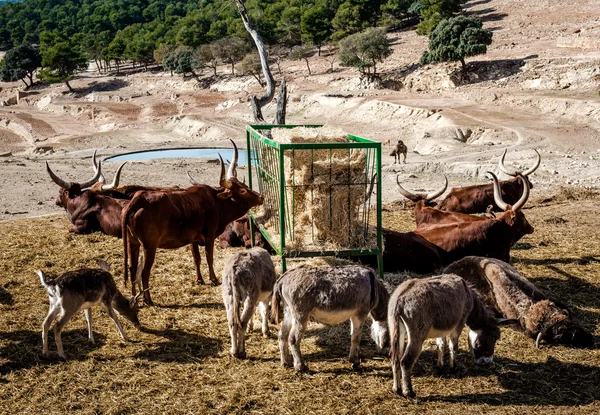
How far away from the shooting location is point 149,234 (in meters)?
8.72

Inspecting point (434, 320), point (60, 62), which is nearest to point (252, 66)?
point (60, 62)

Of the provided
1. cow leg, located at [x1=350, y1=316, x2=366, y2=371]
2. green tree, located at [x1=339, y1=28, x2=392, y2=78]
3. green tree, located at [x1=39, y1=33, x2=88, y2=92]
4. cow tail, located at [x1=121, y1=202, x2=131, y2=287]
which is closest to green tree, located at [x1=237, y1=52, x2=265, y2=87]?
green tree, located at [x1=339, y1=28, x2=392, y2=78]

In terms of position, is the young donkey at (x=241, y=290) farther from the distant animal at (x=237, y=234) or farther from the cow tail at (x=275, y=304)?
the distant animal at (x=237, y=234)

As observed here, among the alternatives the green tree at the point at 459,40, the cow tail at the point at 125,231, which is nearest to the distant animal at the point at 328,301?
the cow tail at the point at 125,231

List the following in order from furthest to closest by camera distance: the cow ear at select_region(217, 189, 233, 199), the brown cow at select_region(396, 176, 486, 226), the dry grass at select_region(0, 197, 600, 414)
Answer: the brown cow at select_region(396, 176, 486, 226) → the cow ear at select_region(217, 189, 233, 199) → the dry grass at select_region(0, 197, 600, 414)

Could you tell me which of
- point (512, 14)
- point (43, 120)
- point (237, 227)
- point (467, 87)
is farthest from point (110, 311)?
point (512, 14)

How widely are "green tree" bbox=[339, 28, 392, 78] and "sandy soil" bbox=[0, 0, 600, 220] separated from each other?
1.40 metres

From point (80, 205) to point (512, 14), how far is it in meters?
56.5

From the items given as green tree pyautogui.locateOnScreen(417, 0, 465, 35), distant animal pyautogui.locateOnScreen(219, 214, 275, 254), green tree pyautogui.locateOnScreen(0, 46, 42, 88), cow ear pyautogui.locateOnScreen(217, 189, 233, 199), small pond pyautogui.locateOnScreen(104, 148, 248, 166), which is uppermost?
green tree pyautogui.locateOnScreen(417, 0, 465, 35)

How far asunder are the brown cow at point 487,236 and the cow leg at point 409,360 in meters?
4.59

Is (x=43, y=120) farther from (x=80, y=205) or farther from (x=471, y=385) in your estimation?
(x=471, y=385)

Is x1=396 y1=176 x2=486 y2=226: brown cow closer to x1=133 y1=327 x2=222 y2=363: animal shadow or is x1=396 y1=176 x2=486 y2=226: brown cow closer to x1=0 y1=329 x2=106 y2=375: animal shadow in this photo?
x1=133 y1=327 x2=222 y2=363: animal shadow

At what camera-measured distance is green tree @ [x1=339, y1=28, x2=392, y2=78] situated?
50125 mm

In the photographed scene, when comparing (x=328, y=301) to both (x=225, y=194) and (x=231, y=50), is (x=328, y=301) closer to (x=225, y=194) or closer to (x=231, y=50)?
(x=225, y=194)
